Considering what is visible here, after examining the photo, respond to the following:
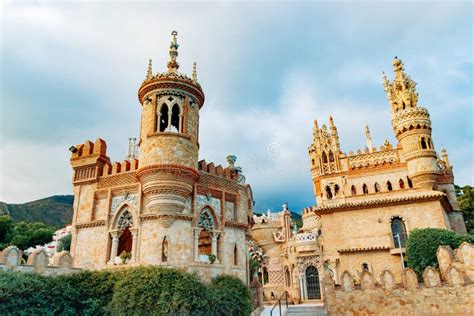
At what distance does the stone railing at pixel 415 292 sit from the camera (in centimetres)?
1548

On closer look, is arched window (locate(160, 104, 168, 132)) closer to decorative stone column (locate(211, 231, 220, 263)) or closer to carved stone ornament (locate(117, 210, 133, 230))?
carved stone ornament (locate(117, 210, 133, 230))

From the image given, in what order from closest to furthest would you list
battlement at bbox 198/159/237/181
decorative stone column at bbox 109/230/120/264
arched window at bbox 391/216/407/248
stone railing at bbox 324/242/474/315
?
decorative stone column at bbox 109/230/120/264, stone railing at bbox 324/242/474/315, battlement at bbox 198/159/237/181, arched window at bbox 391/216/407/248

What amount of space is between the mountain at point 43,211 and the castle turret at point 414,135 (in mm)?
74124

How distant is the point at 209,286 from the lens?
14211 millimetres

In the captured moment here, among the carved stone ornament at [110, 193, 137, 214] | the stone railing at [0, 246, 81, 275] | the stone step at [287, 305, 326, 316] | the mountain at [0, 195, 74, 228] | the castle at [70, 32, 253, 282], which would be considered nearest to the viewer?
the stone railing at [0, 246, 81, 275]

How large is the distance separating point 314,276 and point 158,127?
21.9 metres

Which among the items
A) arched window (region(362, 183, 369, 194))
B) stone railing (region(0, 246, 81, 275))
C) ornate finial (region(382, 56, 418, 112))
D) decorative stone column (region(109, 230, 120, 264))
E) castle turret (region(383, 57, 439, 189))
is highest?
ornate finial (region(382, 56, 418, 112))

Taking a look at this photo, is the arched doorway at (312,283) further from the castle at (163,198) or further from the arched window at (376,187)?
the castle at (163,198)

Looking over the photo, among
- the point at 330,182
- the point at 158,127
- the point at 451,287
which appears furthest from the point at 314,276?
the point at 158,127

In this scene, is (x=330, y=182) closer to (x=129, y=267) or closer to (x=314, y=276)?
(x=314, y=276)

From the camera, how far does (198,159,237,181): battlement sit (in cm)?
1657

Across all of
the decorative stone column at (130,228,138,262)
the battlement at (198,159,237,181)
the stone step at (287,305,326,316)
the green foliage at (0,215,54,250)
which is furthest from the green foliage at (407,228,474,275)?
the green foliage at (0,215,54,250)

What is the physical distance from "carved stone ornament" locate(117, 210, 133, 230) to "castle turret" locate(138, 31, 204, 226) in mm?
1278

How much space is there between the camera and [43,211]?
82438 mm
